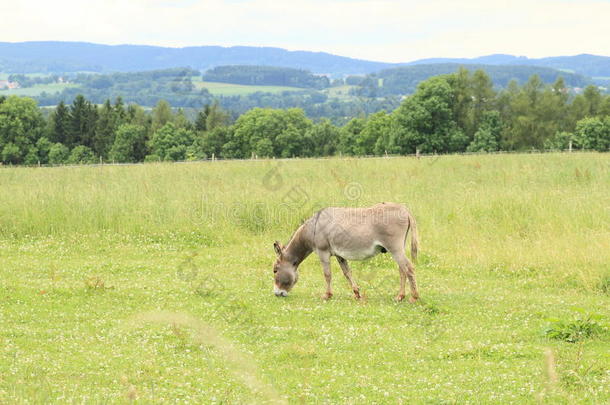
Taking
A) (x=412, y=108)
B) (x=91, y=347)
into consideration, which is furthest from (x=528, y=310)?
(x=412, y=108)

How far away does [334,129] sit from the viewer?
12212 centimetres

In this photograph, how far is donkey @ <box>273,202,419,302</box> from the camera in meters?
13.5

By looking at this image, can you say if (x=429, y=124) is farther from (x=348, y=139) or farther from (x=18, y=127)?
(x=18, y=127)

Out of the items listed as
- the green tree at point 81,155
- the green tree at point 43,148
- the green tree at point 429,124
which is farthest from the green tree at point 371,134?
the green tree at point 43,148

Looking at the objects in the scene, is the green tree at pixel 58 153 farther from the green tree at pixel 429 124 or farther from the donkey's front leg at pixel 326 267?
the donkey's front leg at pixel 326 267

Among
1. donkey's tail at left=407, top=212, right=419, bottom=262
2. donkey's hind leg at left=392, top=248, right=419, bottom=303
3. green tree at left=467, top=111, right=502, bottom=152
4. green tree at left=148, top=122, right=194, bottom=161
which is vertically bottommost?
green tree at left=148, top=122, right=194, bottom=161

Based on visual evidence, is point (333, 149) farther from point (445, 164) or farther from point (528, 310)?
point (528, 310)

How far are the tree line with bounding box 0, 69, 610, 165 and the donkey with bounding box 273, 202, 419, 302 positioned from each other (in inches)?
2761

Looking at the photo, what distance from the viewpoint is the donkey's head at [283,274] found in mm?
14500

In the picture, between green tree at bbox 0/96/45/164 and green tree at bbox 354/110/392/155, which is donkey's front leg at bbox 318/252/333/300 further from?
green tree at bbox 354/110/392/155

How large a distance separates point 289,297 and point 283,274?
1.74 ft

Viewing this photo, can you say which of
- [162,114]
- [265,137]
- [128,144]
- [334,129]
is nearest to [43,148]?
[128,144]

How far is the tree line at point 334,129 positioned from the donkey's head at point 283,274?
231 ft

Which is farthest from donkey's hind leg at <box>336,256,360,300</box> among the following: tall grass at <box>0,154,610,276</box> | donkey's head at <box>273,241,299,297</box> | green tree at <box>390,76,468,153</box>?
green tree at <box>390,76,468,153</box>
